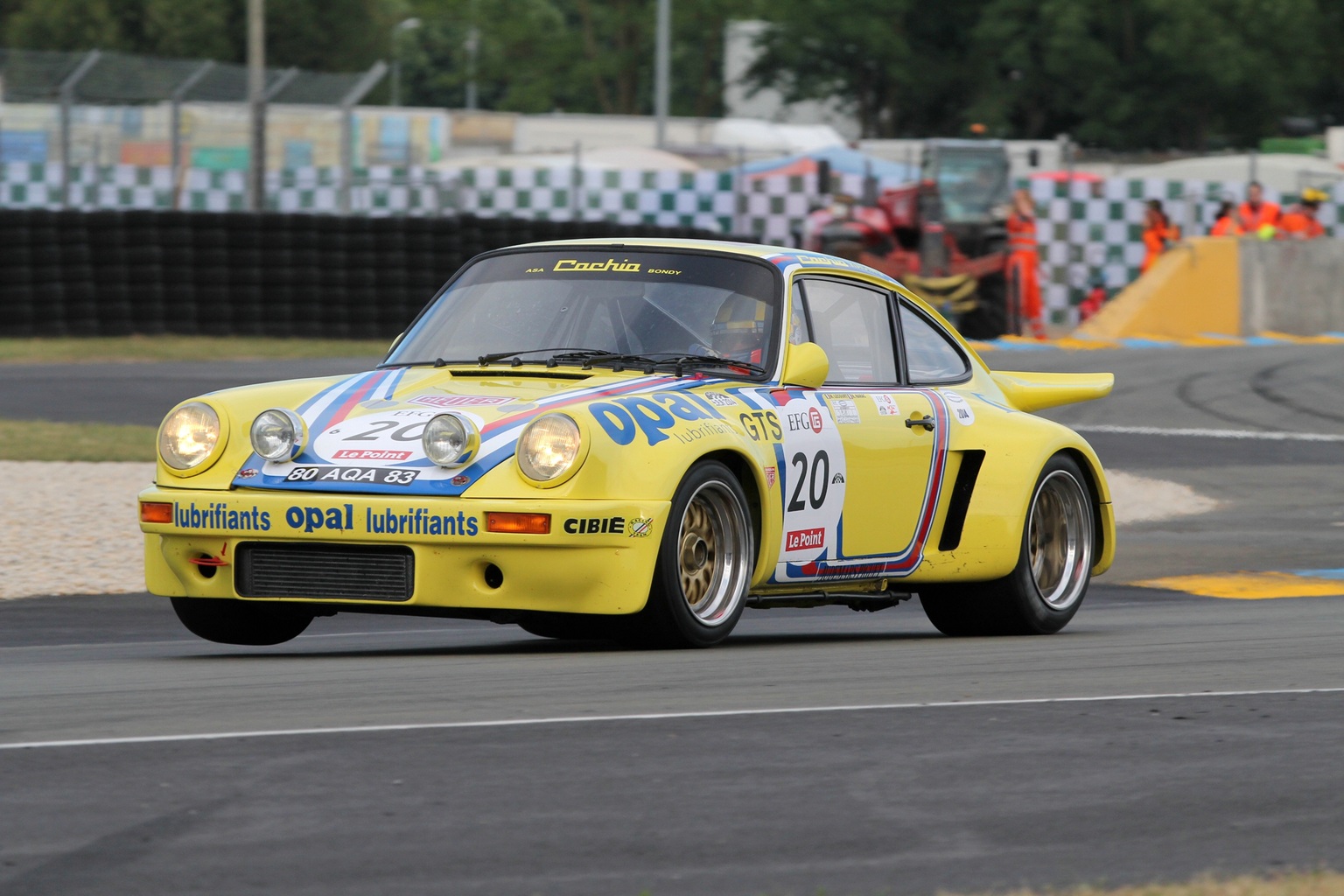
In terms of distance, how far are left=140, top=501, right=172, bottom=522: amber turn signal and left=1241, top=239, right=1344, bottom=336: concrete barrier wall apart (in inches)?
877

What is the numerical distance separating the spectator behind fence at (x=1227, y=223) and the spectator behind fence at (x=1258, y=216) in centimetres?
11

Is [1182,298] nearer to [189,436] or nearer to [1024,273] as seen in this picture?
[1024,273]

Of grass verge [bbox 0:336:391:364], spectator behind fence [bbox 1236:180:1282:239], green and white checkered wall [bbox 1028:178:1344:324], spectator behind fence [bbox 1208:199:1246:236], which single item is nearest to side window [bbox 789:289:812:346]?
grass verge [bbox 0:336:391:364]

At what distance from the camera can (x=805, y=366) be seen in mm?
6836

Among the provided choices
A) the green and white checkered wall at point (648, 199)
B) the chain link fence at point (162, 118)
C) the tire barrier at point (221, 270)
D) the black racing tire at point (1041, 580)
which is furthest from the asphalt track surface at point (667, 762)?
the green and white checkered wall at point (648, 199)

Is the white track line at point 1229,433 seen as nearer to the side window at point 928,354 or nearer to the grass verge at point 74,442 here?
the grass verge at point 74,442

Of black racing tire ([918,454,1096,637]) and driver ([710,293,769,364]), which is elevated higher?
driver ([710,293,769,364])

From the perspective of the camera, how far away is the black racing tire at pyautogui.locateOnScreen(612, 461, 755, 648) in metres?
6.21

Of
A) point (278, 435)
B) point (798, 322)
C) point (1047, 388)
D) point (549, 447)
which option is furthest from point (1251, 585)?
point (278, 435)

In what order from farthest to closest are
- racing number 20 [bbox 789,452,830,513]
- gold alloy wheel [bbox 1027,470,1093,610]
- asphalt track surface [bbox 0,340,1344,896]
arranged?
gold alloy wheel [bbox 1027,470,1093,610]
racing number 20 [bbox 789,452,830,513]
asphalt track surface [bbox 0,340,1344,896]

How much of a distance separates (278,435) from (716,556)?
1313 mm

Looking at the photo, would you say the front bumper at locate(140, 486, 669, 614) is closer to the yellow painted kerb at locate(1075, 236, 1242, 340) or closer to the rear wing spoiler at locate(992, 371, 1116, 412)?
the rear wing spoiler at locate(992, 371, 1116, 412)

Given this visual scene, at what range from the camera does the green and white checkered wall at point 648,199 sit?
1141 inches

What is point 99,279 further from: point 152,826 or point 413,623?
point 152,826
